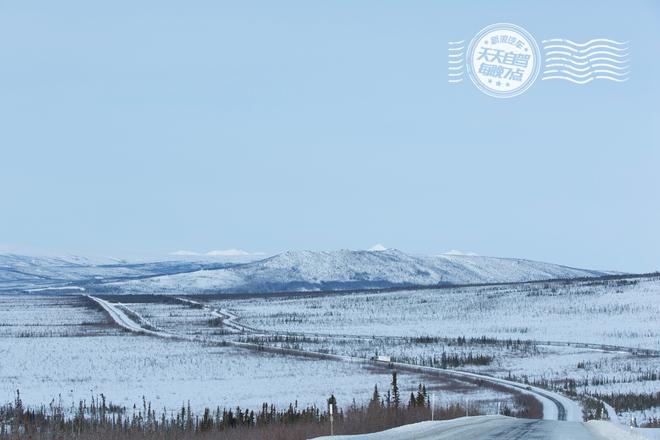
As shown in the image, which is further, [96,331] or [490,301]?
[490,301]

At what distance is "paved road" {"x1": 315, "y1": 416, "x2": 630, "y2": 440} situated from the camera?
19.2 meters

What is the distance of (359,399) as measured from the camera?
1478 inches

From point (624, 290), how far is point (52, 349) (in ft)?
252

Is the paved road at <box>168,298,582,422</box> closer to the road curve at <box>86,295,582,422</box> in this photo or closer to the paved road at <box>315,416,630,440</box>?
the road curve at <box>86,295,582,422</box>

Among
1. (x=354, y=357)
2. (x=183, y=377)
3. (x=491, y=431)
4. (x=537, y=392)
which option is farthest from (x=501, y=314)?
(x=491, y=431)

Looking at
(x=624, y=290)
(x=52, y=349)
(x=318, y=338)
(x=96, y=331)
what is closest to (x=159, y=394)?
(x=52, y=349)

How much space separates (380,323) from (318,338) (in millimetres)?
25092

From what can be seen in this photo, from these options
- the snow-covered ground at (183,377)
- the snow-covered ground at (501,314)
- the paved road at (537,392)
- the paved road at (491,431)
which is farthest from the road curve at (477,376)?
the snow-covered ground at (501,314)

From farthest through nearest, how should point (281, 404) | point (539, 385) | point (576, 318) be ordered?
point (576, 318), point (539, 385), point (281, 404)

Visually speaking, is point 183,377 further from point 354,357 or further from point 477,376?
point 354,357

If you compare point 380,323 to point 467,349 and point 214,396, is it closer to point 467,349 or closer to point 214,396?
point 467,349

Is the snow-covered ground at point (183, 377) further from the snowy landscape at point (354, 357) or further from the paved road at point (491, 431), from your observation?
the paved road at point (491, 431)

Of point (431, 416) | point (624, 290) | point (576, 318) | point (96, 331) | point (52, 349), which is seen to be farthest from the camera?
point (624, 290)

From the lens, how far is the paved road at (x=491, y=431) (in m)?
19.2
